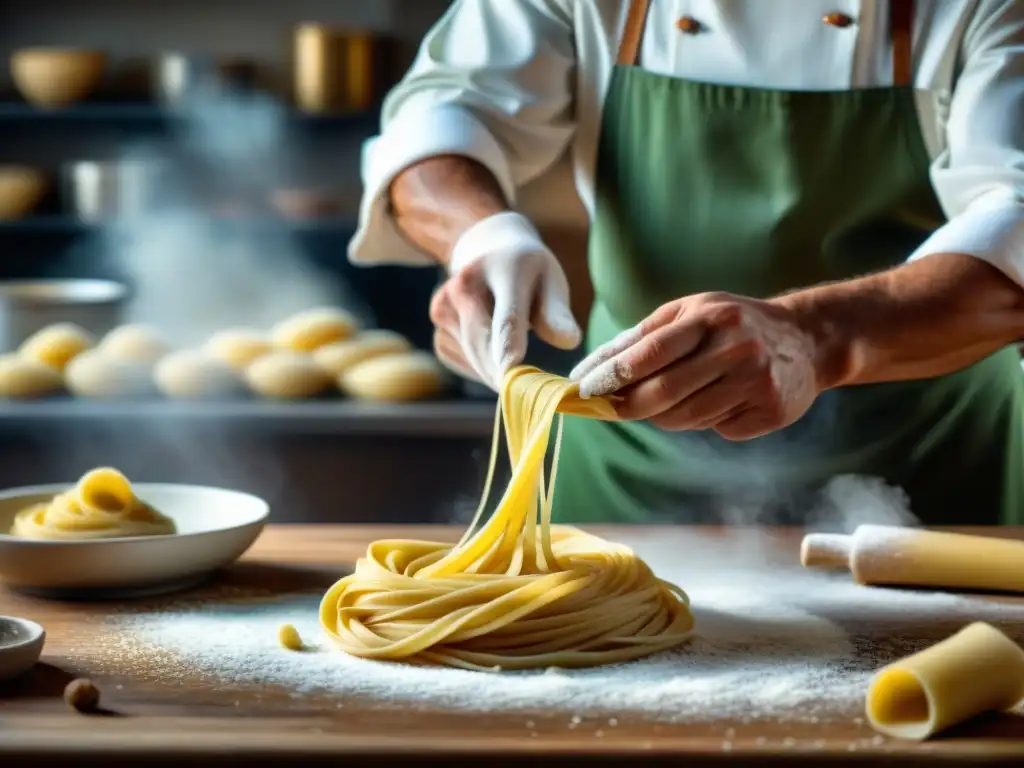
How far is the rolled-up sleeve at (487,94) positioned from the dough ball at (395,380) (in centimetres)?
127

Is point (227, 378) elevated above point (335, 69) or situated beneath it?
situated beneath

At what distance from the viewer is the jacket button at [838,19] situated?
7.73 ft

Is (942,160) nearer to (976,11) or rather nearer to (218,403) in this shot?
(976,11)

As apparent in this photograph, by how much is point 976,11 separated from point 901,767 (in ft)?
5.14

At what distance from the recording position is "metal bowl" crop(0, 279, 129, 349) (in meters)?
4.09

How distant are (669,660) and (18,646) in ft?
2.47

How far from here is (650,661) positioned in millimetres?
1613

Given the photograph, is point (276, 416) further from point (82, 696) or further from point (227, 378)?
point (82, 696)

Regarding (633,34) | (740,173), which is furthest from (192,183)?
(740,173)

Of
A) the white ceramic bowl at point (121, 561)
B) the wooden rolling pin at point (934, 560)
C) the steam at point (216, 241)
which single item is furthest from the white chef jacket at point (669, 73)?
the steam at point (216, 241)

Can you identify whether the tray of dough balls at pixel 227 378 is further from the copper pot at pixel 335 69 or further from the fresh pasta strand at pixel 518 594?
the fresh pasta strand at pixel 518 594

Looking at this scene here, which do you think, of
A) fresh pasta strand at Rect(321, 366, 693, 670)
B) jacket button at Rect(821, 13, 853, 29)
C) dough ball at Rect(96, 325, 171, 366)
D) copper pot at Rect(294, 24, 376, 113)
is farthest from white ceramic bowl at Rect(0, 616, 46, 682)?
copper pot at Rect(294, 24, 376, 113)

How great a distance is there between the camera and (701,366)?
173 centimetres

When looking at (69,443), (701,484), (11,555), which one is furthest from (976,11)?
(69,443)
